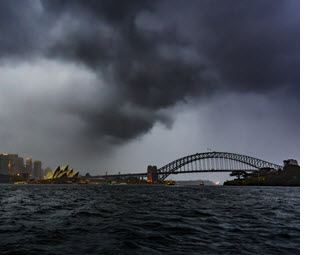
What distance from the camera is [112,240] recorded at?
31.9 ft

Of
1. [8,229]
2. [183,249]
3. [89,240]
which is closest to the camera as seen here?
[183,249]

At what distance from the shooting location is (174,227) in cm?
1248

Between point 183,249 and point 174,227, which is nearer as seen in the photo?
point 183,249
